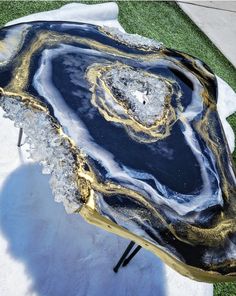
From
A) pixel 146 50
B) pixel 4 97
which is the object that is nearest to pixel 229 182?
pixel 146 50

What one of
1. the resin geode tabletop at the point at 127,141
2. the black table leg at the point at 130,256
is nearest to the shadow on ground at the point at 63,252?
the black table leg at the point at 130,256

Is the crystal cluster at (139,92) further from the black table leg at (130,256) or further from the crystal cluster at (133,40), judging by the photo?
the black table leg at (130,256)

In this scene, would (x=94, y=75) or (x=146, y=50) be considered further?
(x=146, y=50)

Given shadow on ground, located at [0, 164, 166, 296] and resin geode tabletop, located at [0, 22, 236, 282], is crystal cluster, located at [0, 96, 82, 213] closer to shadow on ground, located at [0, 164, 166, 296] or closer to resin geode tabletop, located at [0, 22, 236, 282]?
resin geode tabletop, located at [0, 22, 236, 282]

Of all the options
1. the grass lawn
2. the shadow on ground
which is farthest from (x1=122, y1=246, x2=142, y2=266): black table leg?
the grass lawn

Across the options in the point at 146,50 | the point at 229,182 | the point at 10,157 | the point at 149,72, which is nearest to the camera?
the point at 229,182

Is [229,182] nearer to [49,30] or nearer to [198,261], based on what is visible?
[198,261]

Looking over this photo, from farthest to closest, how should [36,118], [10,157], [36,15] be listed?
[36,15] < [10,157] < [36,118]
